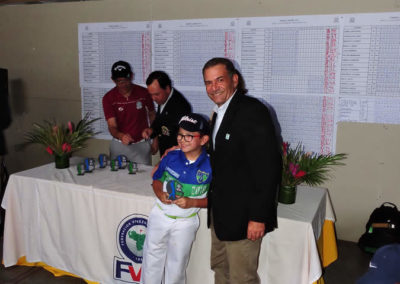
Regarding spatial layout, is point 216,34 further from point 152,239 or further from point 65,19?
point 152,239

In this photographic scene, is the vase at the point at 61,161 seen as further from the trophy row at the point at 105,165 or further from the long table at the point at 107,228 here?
the trophy row at the point at 105,165

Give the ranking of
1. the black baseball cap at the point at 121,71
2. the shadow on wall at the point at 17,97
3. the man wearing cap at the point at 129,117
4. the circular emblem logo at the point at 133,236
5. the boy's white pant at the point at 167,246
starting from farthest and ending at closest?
the shadow on wall at the point at 17,97 → the man wearing cap at the point at 129,117 → the black baseball cap at the point at 121,71 → the circular emblem logo at the point at 133,236 → the boy's white pant at the point at 167,246

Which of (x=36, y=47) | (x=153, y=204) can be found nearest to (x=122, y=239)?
(x=153, y=204)

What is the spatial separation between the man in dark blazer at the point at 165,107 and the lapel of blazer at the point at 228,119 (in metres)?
1.20

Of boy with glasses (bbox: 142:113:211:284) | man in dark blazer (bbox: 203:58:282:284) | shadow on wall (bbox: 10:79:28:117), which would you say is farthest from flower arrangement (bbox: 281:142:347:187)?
shadow on wall (bbox: 10:79:28:117)

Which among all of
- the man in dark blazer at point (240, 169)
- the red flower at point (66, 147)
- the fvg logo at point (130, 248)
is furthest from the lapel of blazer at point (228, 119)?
the red flower at point (66, 147)

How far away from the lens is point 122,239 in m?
2.47

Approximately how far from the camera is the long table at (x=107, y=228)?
7.00 ft

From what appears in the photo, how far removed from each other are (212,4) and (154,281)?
8.37ft

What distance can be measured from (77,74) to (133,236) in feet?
8.24

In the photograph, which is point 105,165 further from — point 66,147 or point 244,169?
point 244,169

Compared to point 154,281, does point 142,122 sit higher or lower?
higher

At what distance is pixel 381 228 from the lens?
3.10 metres

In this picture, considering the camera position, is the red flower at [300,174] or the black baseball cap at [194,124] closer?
the black baseball cap at [194,124]
